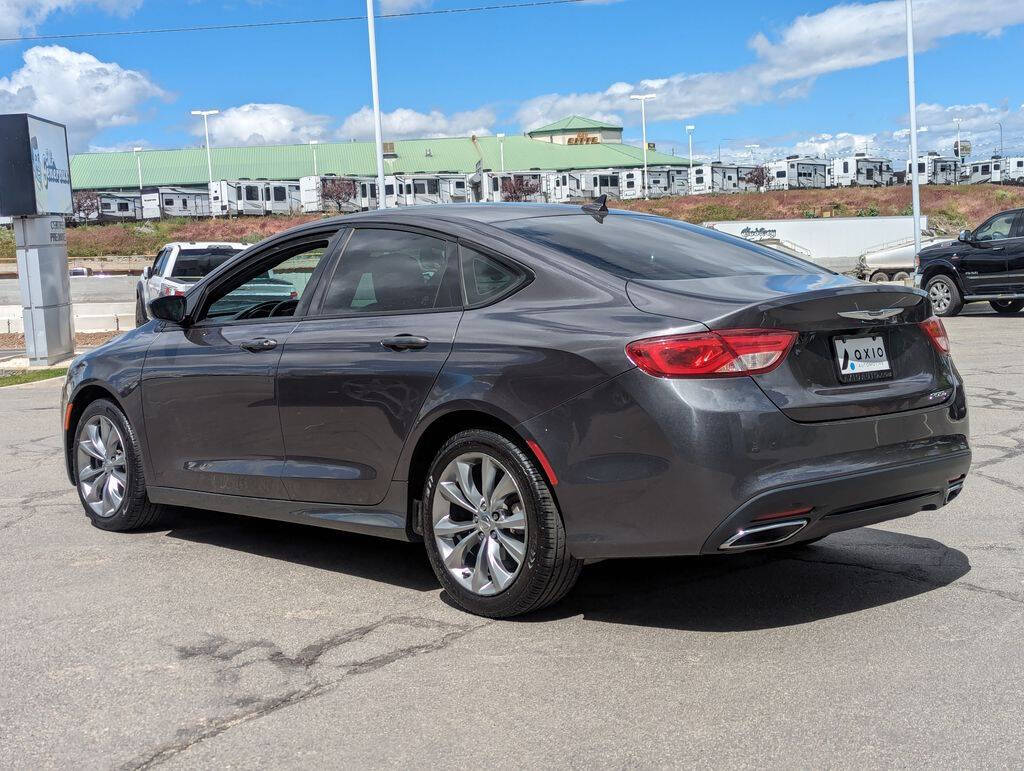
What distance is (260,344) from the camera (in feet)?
17.6

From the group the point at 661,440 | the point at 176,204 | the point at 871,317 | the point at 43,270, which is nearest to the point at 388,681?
the point at 661,440

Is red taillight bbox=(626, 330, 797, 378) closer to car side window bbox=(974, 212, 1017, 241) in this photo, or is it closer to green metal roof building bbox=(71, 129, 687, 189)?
car side window bbox=(974, 212, 1017, 241)

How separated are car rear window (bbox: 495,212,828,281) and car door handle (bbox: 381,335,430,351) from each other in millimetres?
612

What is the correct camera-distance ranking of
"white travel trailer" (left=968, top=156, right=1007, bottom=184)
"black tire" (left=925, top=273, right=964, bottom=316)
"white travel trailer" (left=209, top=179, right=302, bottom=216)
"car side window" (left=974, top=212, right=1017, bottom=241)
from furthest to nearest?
1. "white travel trailer" (left=968, top=156, right=1007, bottom=184)
2. "white travel trailer" (left=209, top=179, right=302, bottom=216)
3. "black tire" (left=925, top=273, right=964, bottom=316)
4. "car side window" (left=974, top=212, right=1017, bottom=241)

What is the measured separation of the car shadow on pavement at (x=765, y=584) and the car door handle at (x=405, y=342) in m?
1.18

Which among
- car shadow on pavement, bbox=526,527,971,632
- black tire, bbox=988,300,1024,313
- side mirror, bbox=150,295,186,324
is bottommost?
car shadow on pavement, bbox=526,527,971,632

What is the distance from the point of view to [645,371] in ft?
13.1

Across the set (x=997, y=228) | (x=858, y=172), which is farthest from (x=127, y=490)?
(x=858, y=172)

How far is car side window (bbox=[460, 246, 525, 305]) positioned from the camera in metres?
4.64

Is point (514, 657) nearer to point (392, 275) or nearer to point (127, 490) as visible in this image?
point (392, 275)

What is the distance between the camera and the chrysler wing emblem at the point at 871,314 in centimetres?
419

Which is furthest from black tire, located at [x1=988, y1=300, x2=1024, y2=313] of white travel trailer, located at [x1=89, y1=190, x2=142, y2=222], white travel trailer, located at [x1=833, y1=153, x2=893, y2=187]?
white travel trailer, located at [x1=89, y1=190, x2=142, y2=222]

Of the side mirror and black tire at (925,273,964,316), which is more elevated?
the side mirror

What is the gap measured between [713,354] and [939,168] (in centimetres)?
9308
